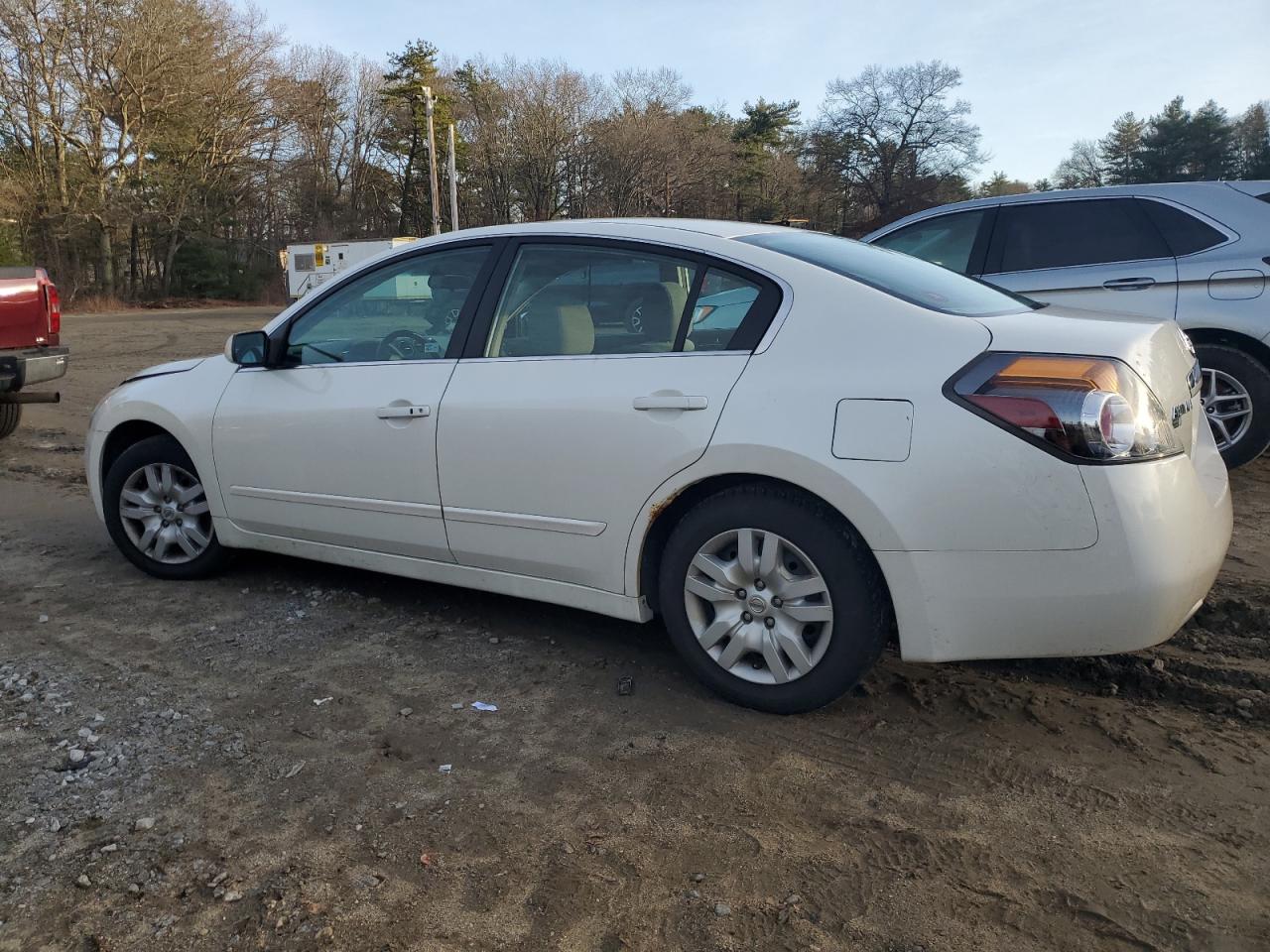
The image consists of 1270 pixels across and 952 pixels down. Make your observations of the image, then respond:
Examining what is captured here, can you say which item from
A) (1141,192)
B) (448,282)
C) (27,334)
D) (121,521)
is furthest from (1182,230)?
(27,334)

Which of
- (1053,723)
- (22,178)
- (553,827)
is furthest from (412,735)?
(22,178)

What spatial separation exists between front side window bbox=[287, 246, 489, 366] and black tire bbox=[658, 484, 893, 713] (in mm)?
1339

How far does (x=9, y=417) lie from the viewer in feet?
28.5

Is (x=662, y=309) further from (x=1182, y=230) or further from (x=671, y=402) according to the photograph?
(x=1182, y=230)

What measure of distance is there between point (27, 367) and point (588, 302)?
612 centimetres

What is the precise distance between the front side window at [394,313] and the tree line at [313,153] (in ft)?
119

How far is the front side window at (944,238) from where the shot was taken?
689 centimetres

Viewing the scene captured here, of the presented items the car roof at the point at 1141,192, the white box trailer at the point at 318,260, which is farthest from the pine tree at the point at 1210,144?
the car roof at the point at 1141,192

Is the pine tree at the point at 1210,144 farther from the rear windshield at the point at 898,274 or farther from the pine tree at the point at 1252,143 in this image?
the rear windshield at the point at 898,274

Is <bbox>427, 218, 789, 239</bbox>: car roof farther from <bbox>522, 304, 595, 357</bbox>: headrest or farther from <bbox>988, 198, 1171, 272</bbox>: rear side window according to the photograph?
<bbox>988, 198, 1171, 272</bbox>: rear side window

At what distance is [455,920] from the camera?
2.30 metres

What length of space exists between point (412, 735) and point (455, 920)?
97 centimetres

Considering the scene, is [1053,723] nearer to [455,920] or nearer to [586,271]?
[455,920]

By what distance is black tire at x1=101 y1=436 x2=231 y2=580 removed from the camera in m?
4.67
